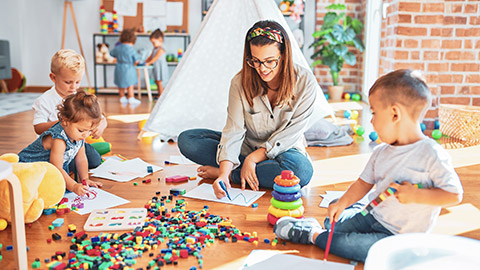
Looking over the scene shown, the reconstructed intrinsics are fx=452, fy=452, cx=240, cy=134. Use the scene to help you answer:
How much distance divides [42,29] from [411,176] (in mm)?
5773

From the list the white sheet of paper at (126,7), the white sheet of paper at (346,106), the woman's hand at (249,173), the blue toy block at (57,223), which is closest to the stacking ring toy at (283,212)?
the woman's hand at (249,173)

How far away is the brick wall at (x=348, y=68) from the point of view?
5406 mm

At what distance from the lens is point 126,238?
137 centimetres

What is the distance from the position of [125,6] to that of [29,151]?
4301 millimetres

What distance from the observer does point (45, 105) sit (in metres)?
1.97

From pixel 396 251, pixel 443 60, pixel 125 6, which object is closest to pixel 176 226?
pixel 396 251

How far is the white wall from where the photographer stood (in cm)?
574

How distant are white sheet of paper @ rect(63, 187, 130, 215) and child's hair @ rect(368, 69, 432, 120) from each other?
1.08 m

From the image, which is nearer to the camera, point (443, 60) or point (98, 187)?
point (98, 187)

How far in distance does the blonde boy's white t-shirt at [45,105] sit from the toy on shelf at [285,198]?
42.7 inches

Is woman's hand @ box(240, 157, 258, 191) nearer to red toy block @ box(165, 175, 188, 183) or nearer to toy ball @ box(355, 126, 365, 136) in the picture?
red toy block @ box(165, 175, 188, 183)

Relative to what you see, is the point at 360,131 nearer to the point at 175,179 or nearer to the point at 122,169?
the point at 175,179

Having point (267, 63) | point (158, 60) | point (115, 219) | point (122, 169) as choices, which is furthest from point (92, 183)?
point (158, 60)

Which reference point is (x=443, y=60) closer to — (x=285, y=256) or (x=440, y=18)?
(x=440, y=18)
